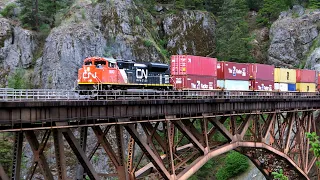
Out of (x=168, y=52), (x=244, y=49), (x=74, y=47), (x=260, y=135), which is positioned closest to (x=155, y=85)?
(x=260, y=135)

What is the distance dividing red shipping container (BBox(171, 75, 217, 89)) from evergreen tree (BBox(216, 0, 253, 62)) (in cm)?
3197

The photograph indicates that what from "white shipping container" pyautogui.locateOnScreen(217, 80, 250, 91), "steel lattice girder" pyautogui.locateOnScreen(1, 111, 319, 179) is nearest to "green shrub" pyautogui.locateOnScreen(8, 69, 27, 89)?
"steel lattice girder" pyautogui.locateOnScreen(1, 111, 319, 179)

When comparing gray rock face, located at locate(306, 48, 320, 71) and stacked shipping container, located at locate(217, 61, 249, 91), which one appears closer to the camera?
stacked shipping container, located at locate(217, 61, 249, 91)

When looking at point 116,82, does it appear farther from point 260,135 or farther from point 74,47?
point 74,47

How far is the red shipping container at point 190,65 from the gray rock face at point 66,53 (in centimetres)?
2042

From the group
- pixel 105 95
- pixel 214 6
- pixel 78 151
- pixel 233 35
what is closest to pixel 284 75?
pixel 233 35

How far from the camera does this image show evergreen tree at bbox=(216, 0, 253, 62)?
194ft

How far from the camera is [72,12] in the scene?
49.4 m

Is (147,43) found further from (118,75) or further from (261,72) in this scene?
(118,75)

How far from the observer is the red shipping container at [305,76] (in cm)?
3809

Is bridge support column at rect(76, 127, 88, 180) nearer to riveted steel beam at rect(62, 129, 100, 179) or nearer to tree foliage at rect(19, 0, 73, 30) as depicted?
riveted steel beam at rect(62, 129, 100, 179)

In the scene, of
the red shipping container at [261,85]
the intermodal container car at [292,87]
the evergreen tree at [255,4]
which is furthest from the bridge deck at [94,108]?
the evergreen tree at [255,4]

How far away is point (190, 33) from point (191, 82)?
3548cm

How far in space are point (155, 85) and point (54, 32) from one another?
26.3 m
